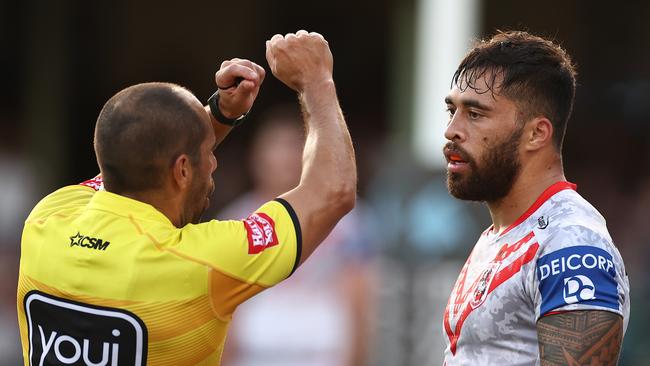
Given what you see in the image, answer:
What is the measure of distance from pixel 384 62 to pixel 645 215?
4.42 metres

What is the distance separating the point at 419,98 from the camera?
33.5 ft

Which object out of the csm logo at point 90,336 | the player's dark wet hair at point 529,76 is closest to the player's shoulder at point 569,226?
the player's dark wet hair at point 529,76

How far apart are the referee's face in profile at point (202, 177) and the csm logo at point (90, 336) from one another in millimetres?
441

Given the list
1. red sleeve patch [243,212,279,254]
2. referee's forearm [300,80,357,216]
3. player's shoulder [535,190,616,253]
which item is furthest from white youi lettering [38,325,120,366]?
player's shoulder [535,190,616,253]

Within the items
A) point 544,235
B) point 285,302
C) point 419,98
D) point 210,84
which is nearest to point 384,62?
point 210,84

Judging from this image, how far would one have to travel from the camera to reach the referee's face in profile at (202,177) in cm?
390

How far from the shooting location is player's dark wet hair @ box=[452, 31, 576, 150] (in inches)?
160

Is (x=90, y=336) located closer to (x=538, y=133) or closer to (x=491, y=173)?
(x=491, y=173)

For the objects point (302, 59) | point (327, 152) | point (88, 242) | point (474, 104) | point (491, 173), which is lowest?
point (88, 242)

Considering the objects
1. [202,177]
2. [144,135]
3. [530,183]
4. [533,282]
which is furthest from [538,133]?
[144,135]

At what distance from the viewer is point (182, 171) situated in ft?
12.7

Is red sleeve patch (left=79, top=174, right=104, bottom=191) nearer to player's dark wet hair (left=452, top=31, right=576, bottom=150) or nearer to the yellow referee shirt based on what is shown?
the yellow referee shirt

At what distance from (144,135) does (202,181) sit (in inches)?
10.1

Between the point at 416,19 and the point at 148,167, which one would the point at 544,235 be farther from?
the point at 416,19
